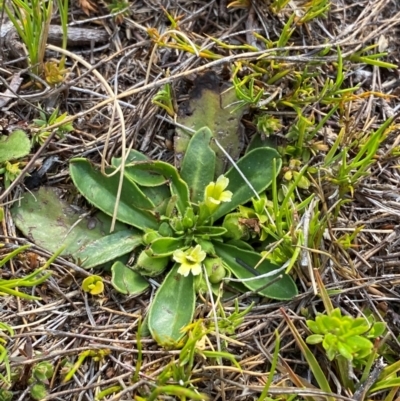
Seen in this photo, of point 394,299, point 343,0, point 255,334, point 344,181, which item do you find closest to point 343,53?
point 343,0

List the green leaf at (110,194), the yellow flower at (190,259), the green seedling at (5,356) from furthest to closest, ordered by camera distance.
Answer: the green leaf at (110,194) < the yellow flower at (190,259) < the green seedling at (5,356)

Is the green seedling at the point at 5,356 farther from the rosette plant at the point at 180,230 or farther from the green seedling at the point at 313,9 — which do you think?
the green seedling at the point at 313,9

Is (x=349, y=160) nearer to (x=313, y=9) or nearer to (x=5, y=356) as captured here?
(x=313, y=9)

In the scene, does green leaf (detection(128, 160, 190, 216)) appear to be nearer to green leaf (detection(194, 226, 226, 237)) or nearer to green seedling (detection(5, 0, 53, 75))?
green leaf (detection(194, 226, 226, 237))

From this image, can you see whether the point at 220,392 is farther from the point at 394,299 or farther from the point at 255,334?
the point at 394,299

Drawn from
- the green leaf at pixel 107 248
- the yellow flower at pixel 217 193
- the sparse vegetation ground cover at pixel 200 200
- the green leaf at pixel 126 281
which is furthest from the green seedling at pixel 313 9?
the green leaf at pixel 126 281

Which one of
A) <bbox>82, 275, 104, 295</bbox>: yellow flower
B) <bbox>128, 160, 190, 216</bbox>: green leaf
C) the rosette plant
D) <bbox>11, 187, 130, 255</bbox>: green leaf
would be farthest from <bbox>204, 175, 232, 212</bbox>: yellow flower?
<bbox>82, 275, 104, 295</bbox>: yellow flower
